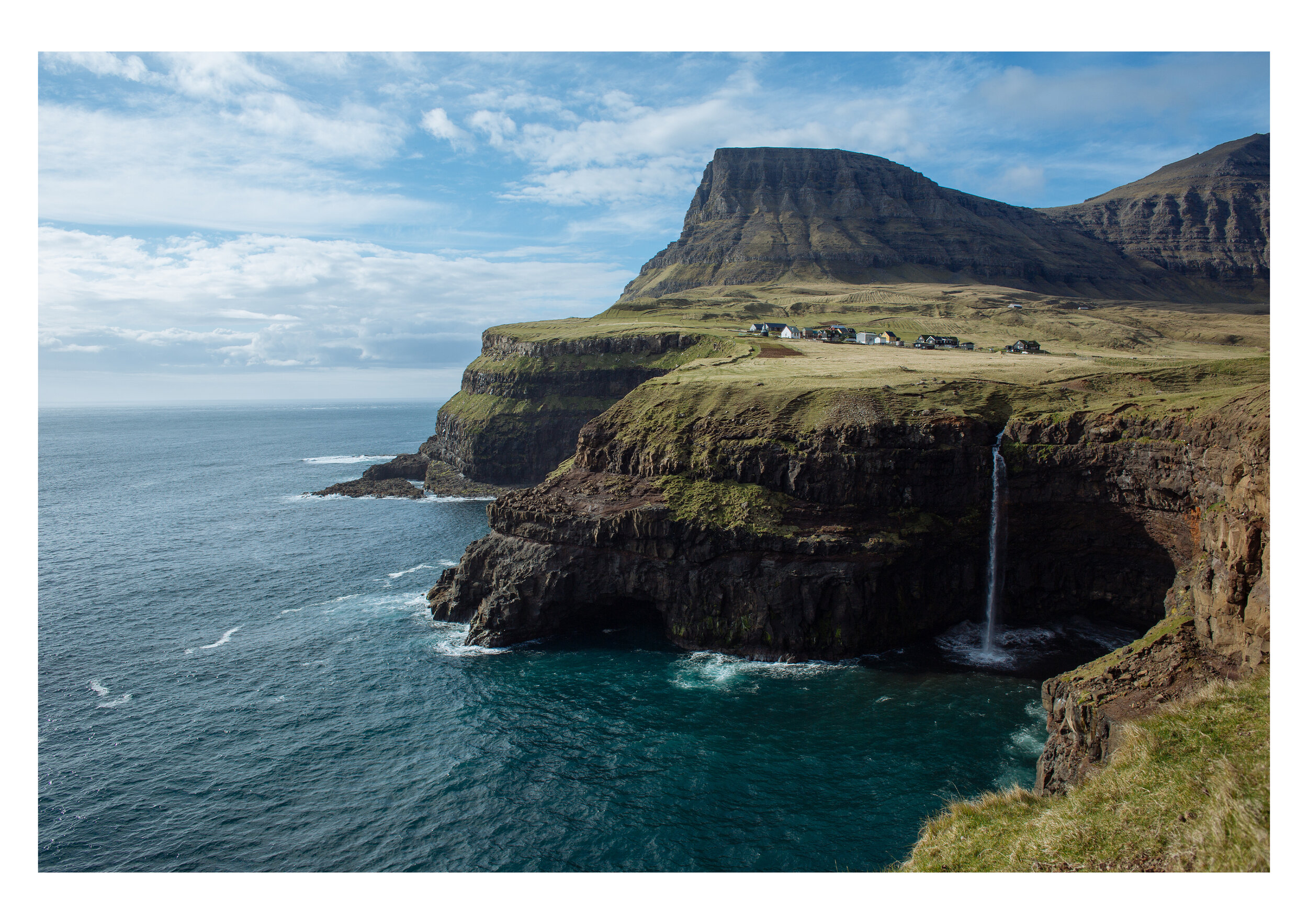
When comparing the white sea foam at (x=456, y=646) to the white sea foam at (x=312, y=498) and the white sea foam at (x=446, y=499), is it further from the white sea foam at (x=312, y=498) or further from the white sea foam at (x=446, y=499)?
the white sea foam at (x=312, y=498)

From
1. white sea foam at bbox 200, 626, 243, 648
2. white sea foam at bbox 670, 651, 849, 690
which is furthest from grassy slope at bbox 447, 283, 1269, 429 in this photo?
white sea foam at bbox 200, 626, 243, 648

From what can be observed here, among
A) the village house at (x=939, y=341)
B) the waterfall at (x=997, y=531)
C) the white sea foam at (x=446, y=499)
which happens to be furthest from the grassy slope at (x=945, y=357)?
the white sea foam at (x=446, y=499)

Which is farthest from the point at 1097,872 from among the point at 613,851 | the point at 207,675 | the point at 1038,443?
the point at 207,675

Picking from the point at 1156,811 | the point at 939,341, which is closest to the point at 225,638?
the point at 1156,811

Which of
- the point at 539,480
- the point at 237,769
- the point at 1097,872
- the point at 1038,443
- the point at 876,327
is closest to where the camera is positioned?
the point at 1097,872

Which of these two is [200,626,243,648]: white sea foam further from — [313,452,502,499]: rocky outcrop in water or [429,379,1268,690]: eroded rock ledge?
[313,452,502,499]: rocky outcrop in water

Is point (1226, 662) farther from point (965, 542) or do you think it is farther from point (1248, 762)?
point (965, 542)
